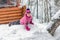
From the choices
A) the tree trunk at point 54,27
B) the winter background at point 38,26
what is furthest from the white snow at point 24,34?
the tree trunk at point 54,27

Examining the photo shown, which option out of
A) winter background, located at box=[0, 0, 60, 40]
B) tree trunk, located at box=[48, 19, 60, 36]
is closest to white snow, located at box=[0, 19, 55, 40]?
winter background, located at box=[0, 0, 60, 40]

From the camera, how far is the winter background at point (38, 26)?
323 cm

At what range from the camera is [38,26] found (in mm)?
4051

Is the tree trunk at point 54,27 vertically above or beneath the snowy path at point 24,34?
above

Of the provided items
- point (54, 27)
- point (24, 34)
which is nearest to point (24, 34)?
point (24, 34)

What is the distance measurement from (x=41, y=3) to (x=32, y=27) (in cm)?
140

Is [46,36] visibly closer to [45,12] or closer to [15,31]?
[15,31]

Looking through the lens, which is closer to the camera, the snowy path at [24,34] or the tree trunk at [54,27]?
the snowy path at [24,34]

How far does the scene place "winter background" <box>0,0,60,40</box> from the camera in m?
3.23

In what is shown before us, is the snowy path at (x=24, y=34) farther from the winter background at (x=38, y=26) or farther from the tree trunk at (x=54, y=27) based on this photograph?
the tree trunk at (x=54, y=27)

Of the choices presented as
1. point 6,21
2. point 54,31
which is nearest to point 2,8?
point 6,21

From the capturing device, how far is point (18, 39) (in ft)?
10.2

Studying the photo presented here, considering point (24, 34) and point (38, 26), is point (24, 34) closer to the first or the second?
point (24, 34)

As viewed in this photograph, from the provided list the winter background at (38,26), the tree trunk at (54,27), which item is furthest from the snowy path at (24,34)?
the tree trunk at (54,27)
